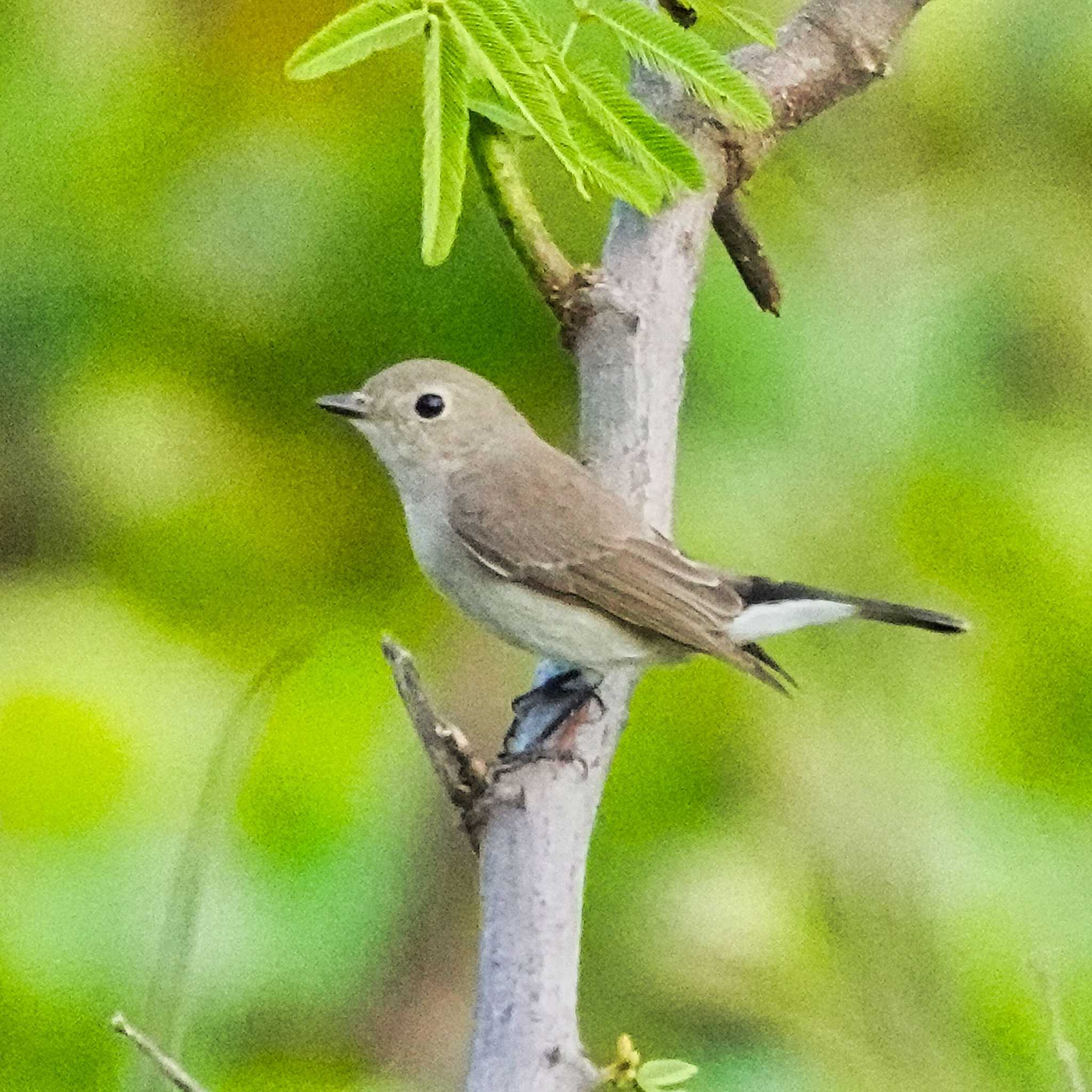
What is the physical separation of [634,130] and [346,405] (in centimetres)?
63

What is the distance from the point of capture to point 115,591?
2.03 m

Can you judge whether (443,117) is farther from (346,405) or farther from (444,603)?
(444,603)

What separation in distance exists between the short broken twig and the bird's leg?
5 cm

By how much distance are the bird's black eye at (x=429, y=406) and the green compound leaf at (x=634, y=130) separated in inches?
21.9

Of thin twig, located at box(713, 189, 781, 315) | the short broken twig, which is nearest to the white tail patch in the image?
thin twig, located at box(713, 189, 781, 315)

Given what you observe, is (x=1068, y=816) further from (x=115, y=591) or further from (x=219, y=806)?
(x=115, y=591)

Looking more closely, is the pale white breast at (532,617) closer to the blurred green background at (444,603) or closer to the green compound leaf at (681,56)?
the blurred green background at (444,603)

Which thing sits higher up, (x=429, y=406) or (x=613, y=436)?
(x=429, y=406)

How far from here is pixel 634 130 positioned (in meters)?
1.10

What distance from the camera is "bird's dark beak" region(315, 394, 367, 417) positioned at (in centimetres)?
162

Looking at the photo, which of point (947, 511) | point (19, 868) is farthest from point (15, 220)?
point (947, 511)

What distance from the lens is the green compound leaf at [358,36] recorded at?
0.92 m

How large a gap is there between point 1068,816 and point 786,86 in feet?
3.64

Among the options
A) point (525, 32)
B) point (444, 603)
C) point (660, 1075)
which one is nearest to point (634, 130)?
point (525, 32)
